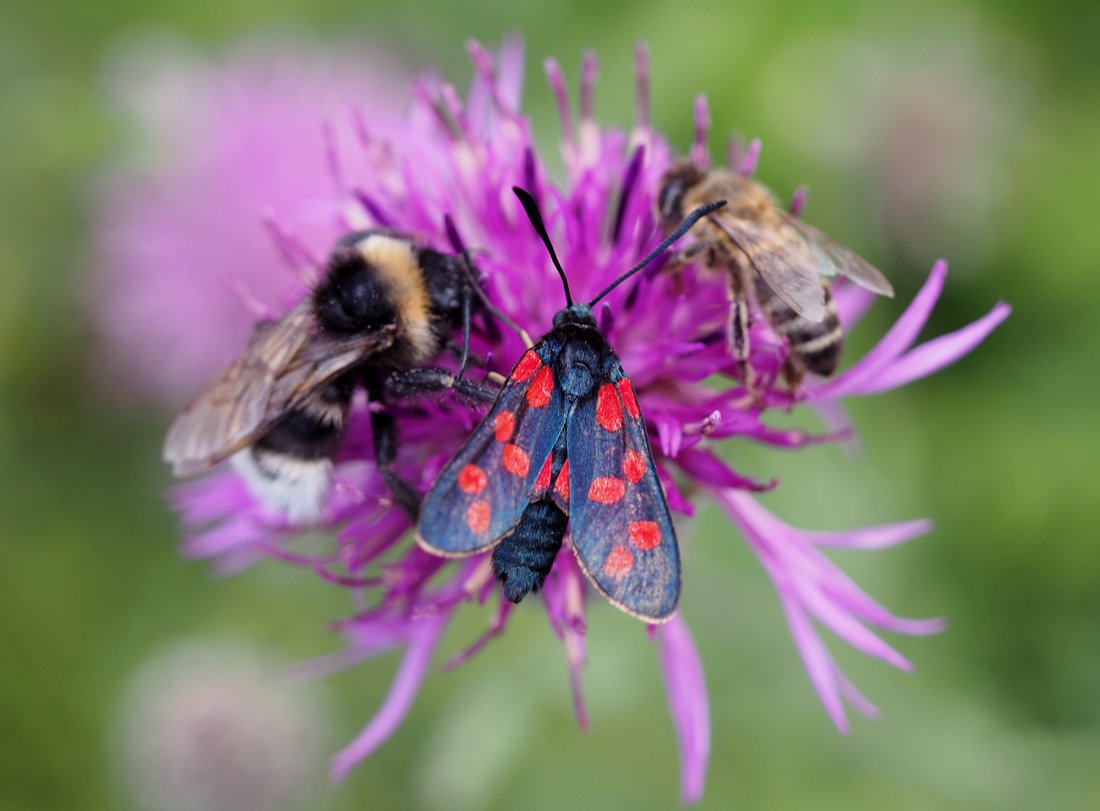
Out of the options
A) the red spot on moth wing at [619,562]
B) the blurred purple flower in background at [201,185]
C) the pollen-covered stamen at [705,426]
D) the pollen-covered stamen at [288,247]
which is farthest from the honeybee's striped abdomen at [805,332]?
the blurred purple flower in background at [201,185]

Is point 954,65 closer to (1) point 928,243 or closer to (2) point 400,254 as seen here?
(1) point 928,243

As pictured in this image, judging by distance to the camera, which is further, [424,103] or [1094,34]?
[1094,34]

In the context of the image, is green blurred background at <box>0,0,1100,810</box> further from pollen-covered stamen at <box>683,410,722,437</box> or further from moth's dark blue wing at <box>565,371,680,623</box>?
moth's dark blue wing at <box>565,371,680,623</box>

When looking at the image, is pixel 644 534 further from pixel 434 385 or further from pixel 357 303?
pixel 357 303

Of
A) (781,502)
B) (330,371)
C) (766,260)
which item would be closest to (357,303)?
(330,371)

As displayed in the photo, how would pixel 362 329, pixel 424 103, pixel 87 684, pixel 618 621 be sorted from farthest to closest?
pixel 87 684, pixel 618 621, pixel 424 103, pixel 362 329

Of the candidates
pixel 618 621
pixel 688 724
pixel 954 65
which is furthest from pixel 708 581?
pixel 954 65

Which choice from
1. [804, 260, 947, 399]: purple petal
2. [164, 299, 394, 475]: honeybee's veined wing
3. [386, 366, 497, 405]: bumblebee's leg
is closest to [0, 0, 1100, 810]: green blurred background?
[804, 260, 947, 399]: purple petal
